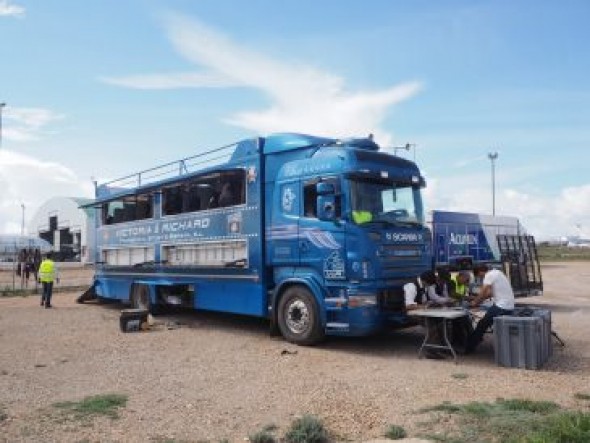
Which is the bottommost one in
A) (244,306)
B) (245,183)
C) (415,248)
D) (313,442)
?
(313,442)

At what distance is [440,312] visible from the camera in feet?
31.6

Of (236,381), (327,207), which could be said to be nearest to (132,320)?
(327,207)

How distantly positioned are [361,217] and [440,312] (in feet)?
6.57

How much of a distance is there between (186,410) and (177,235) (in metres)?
8.19

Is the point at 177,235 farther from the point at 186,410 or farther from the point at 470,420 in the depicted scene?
the point at 470,420

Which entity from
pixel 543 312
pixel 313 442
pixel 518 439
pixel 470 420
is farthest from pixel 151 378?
pixel 543 312

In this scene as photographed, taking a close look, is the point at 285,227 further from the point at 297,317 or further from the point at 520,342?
the point at 520,342

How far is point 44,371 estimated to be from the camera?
938 centimetres

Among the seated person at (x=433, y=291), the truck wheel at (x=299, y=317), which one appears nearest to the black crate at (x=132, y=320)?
the truck wheel at (x=299, y=317)

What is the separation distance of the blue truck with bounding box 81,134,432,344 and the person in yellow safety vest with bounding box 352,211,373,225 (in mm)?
18

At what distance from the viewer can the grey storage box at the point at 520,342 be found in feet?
29.2

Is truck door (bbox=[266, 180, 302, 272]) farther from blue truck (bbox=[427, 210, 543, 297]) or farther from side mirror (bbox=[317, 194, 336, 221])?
blue truck (bbox=[427, 210, 543, 297])

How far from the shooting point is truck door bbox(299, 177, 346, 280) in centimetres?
1060

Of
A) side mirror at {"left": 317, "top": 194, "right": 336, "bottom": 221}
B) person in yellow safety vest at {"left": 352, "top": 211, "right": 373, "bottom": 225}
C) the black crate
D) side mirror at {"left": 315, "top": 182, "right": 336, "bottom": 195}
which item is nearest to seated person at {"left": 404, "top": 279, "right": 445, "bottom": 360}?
person in yellow safety vest at {"left": 352, "top": 211, "right": 373, "bottom": 225}
